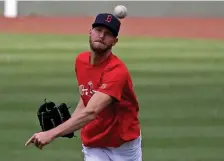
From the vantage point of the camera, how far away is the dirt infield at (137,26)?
25.5 m

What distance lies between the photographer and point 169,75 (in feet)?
48.6

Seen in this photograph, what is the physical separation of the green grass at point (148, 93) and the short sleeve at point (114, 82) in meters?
3.16

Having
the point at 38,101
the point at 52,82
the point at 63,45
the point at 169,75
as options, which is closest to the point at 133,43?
the point at 63,45

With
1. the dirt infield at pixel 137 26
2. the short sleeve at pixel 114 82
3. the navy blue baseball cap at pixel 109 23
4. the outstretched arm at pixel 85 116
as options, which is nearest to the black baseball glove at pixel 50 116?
the outstretched arm at pixel 85 116

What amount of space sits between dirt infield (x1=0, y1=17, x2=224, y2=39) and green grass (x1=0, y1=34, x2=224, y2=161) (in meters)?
3.62

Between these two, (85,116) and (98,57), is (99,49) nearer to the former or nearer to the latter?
(98,57)

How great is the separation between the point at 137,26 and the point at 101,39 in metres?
23.0

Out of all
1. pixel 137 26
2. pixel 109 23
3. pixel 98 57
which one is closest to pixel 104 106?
pixel 98 57

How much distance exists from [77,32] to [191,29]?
4.55 meters

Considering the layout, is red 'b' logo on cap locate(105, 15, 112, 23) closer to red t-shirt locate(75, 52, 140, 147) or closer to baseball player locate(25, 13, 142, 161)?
baseball player locate(25, 13, 142, 161)

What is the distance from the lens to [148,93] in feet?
40.1

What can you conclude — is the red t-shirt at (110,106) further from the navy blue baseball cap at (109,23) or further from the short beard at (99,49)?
the navy blue baseball cap at (109,23)

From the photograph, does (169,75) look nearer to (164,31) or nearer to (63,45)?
(63,45)

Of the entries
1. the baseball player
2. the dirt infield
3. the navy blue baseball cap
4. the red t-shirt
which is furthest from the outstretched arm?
the dirt infield
